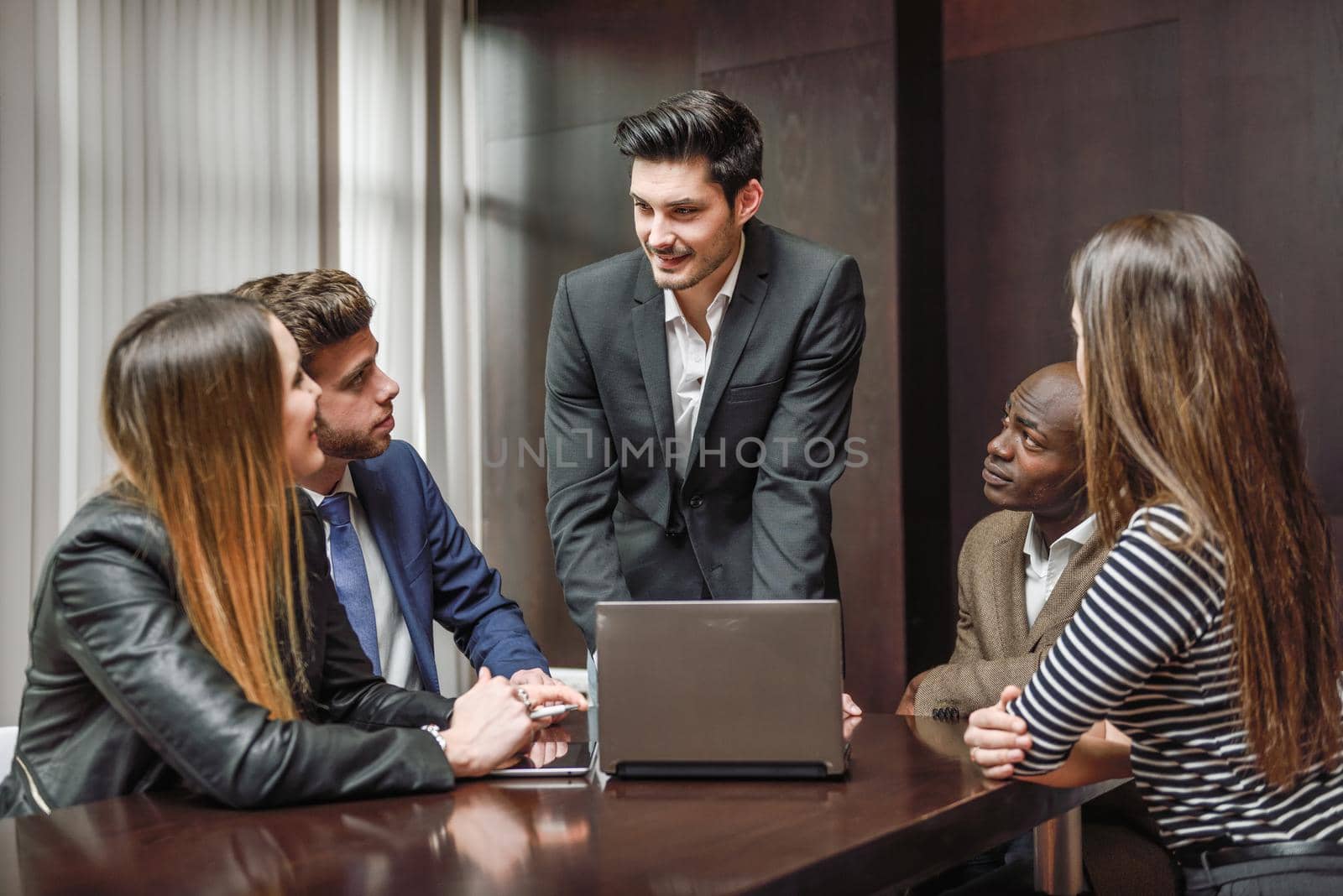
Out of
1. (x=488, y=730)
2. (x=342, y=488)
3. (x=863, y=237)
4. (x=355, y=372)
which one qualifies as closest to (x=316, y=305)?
(x=355, y=372)

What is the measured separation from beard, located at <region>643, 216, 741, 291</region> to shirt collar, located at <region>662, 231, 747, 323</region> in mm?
Answer: 65

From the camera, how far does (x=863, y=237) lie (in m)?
3.77

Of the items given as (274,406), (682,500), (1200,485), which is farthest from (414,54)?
(1200,485)

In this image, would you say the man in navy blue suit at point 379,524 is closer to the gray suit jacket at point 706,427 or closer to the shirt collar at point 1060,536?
the gray suit jacket at point 706,427

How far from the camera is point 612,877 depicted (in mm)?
1093

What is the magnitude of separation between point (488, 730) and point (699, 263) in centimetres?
115

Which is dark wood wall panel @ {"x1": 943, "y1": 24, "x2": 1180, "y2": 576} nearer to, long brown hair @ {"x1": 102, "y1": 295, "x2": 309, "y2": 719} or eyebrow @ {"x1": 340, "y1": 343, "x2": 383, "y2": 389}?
eyebrow @ {"x1": 340, "y1": 343, "x2": 383, "y2": 389}

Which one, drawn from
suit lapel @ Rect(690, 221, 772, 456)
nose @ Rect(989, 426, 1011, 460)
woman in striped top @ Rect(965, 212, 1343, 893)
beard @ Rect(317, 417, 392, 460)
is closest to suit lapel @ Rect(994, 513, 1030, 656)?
nose @ Rect(989, 426, 1011, 460)

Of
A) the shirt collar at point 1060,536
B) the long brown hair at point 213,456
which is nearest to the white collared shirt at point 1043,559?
the shirt collar at point 1060,536

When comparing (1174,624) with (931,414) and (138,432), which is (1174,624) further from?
(931,414)

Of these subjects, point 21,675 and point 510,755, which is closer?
point 510,755

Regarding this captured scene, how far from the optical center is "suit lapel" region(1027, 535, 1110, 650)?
225 cm

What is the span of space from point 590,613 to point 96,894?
128cm

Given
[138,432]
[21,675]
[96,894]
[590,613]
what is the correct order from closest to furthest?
[96,894], [138,432], [590,613], [21,675]
